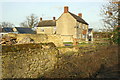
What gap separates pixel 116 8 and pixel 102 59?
6.48m

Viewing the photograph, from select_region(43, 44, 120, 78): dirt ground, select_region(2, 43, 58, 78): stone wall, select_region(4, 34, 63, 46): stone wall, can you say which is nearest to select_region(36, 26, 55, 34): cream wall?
select_region(4, 34, 63, 46): stone wall

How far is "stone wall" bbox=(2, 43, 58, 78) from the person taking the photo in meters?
6.84

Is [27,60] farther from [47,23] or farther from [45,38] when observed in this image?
[47,23]

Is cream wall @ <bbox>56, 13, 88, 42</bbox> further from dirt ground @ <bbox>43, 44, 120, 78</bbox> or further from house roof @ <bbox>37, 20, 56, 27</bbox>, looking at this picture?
dirt ground @ <bbox>43, 44, 120, 78</bbox>

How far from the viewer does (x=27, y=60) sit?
761 centimetres

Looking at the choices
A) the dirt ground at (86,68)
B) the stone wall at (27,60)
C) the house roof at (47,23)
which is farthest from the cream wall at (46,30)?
the stone wall at (27,60)

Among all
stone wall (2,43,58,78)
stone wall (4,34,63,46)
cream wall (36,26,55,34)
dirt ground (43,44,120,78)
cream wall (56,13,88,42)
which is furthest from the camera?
cream wall (36,26,55,34)

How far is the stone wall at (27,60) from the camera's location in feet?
22.4

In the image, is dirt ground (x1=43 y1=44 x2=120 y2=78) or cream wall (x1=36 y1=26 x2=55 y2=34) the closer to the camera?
dirt ground (x1=43 y1=44 x2=120 y2=78)

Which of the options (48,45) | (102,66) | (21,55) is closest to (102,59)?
(102,66)

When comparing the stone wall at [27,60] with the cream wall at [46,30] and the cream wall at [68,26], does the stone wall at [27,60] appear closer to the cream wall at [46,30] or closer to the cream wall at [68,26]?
the cream wall at [68,26]

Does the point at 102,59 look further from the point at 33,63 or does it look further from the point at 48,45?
the point at 33,63

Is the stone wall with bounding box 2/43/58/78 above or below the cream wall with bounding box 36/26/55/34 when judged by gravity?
below

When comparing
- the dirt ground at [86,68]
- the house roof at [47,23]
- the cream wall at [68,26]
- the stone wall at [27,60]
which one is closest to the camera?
the stone wall at [27,60]
